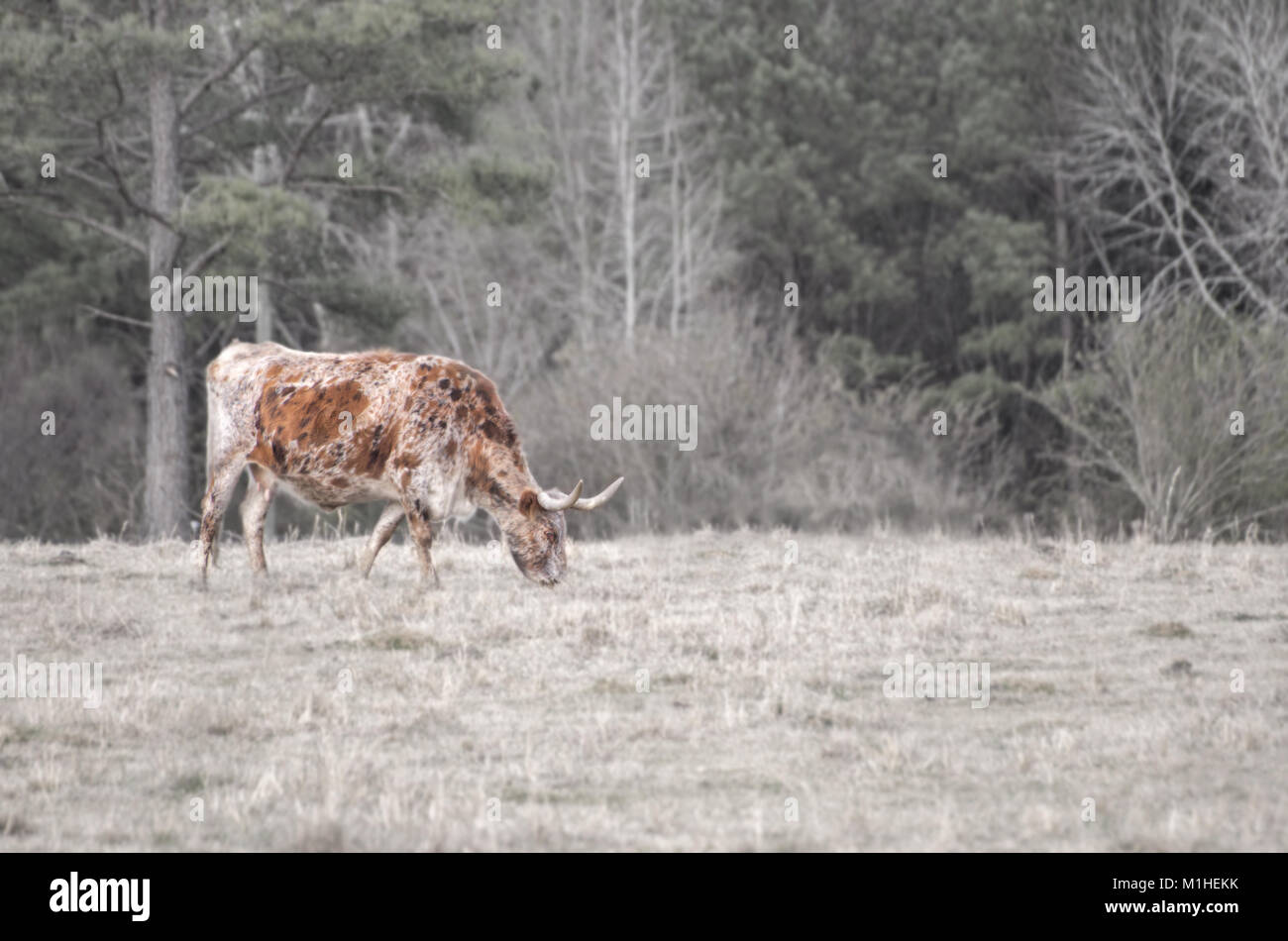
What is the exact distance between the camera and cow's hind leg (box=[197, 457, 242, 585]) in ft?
41.7

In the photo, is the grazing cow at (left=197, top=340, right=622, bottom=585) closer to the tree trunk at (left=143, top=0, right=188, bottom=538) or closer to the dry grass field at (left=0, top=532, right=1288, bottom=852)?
the dry grass field at (left=0, top=532, right=1288, bottom=852)

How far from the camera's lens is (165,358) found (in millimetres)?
22922

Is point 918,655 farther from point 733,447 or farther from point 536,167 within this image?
point 733,447

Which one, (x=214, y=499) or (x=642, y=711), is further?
(x=214, y=499)

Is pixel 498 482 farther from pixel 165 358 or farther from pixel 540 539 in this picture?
pixel 165 358

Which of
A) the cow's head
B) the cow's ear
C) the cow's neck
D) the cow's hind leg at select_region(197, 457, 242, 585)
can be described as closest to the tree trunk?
the cow's hind leg at select_region(197, 457, 242, 585)

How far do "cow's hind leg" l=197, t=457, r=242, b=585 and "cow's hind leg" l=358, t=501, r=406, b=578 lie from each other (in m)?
1.10

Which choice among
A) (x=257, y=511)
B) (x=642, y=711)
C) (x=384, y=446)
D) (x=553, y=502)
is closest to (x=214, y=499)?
(x=257, y=511)

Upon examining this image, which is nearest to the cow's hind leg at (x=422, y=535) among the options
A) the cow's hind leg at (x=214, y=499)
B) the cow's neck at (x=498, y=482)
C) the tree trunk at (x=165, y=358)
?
the cow's neck at (x=498, y=482)

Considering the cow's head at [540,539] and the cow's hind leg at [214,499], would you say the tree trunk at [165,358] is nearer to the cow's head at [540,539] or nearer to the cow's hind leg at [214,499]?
the cow's hind leg at [214,499]

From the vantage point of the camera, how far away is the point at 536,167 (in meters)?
23.1

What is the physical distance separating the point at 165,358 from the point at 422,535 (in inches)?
464

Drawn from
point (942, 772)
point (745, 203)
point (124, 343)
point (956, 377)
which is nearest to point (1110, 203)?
point (956, 377)
